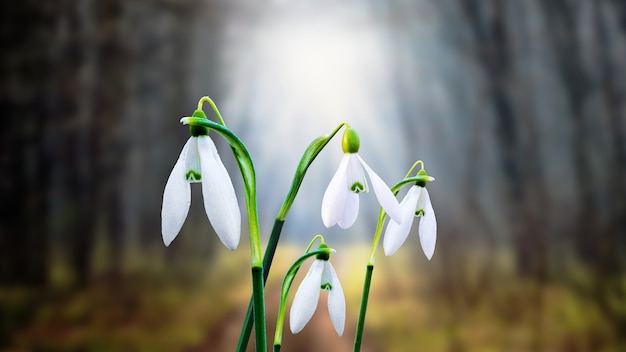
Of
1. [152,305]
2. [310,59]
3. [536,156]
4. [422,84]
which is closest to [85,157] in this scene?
[152,305]

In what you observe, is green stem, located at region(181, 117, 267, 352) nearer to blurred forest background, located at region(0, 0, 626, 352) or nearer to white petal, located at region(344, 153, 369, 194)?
white petal, located at region(344, 153, 369, 194)

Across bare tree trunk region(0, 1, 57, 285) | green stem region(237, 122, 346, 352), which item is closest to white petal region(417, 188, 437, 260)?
green stem region(237, 122, 346, 352)

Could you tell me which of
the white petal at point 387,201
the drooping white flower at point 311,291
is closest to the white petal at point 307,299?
the drooping white flower at point 311,291

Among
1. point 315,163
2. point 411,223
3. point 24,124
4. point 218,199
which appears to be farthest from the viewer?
point 24,124

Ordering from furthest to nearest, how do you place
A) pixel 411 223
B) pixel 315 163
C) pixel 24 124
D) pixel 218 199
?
pixel 24 124 → pixel 315 163 → pixel 411 223 → pixel 218 199

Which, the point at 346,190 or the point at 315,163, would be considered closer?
the point at 346,190

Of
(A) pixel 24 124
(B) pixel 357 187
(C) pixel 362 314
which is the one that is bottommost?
(C) pixel 362 314

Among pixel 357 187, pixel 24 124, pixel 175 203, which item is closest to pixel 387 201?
pixel 357 187

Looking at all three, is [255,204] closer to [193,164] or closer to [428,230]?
[193,164]

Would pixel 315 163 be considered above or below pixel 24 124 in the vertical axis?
below
